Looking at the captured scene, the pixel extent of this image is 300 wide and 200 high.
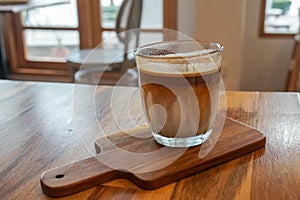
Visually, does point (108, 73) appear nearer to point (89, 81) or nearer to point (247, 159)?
point (89, 81)

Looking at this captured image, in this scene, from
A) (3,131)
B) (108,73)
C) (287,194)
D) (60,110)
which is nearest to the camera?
(287,194)

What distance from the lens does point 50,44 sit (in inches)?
129

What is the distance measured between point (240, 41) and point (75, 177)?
6.69 feet

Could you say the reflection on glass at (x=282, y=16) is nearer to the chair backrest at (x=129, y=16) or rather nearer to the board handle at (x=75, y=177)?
the chair backrest at (x=129, y=16)

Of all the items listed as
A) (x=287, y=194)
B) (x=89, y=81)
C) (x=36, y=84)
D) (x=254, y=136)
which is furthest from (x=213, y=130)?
(x=89, y=81)

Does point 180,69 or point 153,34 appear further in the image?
point 153,34

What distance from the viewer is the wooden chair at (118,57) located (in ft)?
7.84

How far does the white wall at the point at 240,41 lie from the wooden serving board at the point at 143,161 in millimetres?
1783

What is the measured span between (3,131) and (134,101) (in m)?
0.32

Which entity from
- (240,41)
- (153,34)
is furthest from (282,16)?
(153,34)

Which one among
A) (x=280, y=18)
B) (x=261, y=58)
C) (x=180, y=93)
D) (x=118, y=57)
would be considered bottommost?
(x=261, y=58)

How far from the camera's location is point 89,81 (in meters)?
2.38

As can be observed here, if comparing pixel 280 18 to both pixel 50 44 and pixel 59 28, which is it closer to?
pixel 59 28

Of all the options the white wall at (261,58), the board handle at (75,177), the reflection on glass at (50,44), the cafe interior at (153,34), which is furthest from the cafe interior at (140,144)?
the reflection on glass at (50,44)
